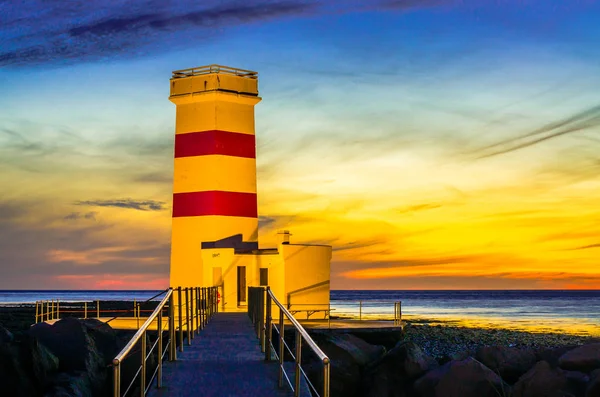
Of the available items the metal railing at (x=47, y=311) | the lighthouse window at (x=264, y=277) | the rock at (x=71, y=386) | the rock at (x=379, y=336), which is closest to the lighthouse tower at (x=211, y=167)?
the lighthouse window at (x=264, y=277)

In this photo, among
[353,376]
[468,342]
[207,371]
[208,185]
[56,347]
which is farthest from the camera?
[468,342]

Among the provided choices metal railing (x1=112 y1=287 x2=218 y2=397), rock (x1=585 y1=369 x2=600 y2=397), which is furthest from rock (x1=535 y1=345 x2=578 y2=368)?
metal railing (x1=112 y1=287 x2=218 y2=397)

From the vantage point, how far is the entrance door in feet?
73.7

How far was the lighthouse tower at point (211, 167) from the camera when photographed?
21.3m

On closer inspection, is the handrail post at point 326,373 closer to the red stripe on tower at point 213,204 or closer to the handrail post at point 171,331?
the handrail post at point 171,331

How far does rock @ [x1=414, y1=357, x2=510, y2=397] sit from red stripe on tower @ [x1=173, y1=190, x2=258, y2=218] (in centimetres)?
1107

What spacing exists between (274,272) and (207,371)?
12.7 m

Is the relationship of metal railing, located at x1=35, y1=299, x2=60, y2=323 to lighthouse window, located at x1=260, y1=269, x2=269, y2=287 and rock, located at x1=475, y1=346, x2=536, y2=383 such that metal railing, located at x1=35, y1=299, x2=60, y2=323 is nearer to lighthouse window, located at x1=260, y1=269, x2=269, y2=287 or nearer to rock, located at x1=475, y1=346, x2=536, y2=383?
lighthouse window, located at x1=260, y1=269, x2=269, y2=287

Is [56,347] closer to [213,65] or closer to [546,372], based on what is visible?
[546,372]

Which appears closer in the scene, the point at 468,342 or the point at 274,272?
the point at 274,272

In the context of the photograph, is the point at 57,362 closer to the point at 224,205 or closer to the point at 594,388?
the point at 594,388

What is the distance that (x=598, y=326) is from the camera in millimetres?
48281

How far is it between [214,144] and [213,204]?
172 cm

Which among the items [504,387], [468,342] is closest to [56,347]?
[504,387]
